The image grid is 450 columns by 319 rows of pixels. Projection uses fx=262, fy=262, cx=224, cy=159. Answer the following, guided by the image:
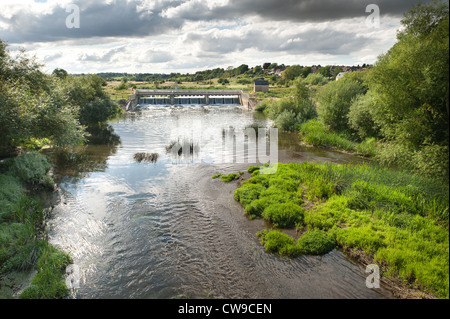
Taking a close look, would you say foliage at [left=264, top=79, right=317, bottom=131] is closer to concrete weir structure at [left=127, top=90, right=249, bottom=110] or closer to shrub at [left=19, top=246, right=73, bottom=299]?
concrete weir structure at [left=127, top=90, right=249, bottom=110]

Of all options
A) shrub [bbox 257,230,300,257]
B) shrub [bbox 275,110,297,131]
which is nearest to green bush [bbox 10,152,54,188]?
shrub [bbox 257,230,300,257]

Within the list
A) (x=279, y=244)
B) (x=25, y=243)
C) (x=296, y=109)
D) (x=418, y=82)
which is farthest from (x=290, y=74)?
(x=25, y=243)

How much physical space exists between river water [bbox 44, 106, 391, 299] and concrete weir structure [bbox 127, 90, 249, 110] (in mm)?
46432

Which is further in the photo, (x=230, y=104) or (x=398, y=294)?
(x=230, y=104)

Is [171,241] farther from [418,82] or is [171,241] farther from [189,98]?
[189,98]

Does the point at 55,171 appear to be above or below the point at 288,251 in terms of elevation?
above

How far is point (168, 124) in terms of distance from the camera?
1709 inches

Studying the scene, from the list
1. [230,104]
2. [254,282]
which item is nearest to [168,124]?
[230,104]

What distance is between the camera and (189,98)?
7206 cm

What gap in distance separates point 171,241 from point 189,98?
63.3m

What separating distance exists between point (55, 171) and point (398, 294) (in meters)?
24.3

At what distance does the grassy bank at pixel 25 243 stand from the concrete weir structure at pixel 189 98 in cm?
5144

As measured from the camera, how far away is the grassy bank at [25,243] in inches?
365
